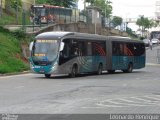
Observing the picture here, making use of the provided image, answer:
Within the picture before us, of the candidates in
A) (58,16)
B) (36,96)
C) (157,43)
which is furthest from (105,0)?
(36,96)

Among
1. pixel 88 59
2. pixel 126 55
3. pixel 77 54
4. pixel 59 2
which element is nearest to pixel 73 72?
pixel 77 54

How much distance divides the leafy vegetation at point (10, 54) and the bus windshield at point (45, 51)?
3.73m

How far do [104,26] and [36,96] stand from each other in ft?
216

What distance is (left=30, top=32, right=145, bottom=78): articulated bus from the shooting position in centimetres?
3381

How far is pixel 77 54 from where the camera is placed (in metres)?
35.9

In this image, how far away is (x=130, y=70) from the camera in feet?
151

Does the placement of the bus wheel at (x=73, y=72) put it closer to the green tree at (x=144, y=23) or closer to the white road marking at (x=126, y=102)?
the white road marking at (x=126, y=102)

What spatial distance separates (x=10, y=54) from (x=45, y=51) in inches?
387

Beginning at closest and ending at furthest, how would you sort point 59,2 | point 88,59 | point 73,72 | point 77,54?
point 73,72 < point 77,54 < point 88,59 < point 59,2

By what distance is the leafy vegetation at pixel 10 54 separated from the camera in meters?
39.4

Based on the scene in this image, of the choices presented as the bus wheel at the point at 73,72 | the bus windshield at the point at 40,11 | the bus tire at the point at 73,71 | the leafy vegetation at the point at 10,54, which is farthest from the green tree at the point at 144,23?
the bus wheel at the point at 73,72

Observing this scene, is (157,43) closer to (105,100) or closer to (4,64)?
(4,64)

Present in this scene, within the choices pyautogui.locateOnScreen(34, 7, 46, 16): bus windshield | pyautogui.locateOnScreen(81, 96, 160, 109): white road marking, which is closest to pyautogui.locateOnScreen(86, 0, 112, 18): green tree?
pyautogui.locateOnScreen(34, 7, 46, 16): bus windshield

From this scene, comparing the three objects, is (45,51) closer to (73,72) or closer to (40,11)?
(73,72)
